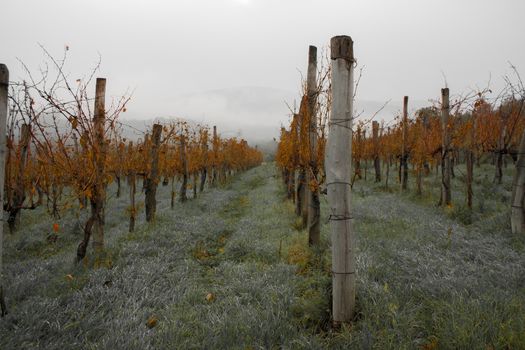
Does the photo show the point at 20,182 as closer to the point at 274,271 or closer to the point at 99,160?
the point at 99,160

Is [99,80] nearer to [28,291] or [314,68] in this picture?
[28,291]

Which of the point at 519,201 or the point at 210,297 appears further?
the point at 519,201

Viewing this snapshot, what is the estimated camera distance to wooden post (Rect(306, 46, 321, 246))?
6699mm

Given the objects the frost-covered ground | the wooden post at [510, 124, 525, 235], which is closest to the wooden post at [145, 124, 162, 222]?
the frost-covered ground

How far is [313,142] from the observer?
22.5 ft

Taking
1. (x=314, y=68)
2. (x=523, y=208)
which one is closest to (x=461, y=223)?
(x=523, y=208)

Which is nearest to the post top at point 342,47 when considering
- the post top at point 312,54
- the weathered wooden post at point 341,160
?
the weathered wooden post at point 341,160

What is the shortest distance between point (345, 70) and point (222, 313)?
Answer: 10.5 feet

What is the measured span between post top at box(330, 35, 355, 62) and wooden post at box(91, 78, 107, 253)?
4600 mm

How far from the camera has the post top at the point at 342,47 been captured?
10.7 ft

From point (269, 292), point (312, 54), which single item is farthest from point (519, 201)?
point (269, 292)

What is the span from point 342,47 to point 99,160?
4.85 metres

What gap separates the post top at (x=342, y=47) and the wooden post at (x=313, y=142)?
11.5 ft

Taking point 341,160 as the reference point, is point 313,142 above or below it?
above
